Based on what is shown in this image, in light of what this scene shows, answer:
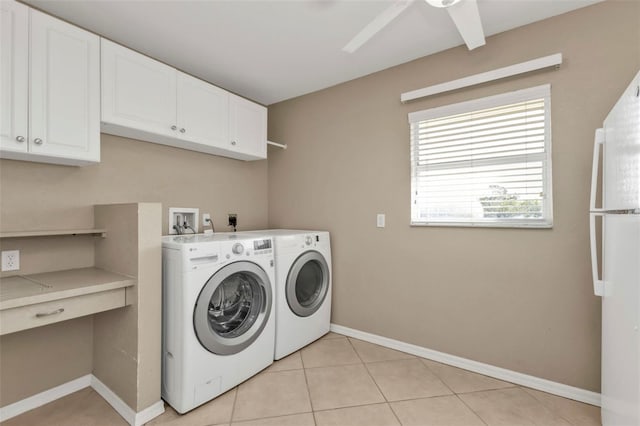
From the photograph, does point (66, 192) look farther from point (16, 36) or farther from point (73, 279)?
point (16, 36)

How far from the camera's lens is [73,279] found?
1684mm

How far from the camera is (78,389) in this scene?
6.41 feet

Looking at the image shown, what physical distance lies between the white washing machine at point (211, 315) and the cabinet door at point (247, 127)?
0.99 metres

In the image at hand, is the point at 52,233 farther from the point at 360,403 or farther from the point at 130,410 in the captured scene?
the point at 360,403

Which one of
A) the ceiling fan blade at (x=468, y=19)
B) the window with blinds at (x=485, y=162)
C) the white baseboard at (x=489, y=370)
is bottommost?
the white baseboard at (x=489, y=370)

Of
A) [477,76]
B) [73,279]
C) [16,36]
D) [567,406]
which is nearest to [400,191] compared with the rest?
[477,76]

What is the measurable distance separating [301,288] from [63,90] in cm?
202

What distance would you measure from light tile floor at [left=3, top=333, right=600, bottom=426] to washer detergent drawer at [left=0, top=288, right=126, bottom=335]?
0.67 meters

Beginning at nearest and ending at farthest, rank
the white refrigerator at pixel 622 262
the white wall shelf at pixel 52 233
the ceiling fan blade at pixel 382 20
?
the white refrigerator at pixel 622 262
the ceiling fan blade at pixel 382 20
the white wall shelf at pixel 52 233

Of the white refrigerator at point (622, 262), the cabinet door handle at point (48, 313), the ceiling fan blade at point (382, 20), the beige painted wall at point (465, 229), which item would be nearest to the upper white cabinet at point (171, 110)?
the beige painted wall at point (465, 229)

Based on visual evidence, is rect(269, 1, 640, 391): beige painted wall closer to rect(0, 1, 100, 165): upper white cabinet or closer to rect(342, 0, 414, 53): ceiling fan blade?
rect(342, 0, 414, 53): ceiling fan blade

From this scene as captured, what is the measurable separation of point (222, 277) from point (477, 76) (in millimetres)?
2152

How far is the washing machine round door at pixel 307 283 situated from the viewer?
92.1 inches

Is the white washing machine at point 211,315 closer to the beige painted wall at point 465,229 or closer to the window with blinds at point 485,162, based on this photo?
the beige painted wall at point 465,229
